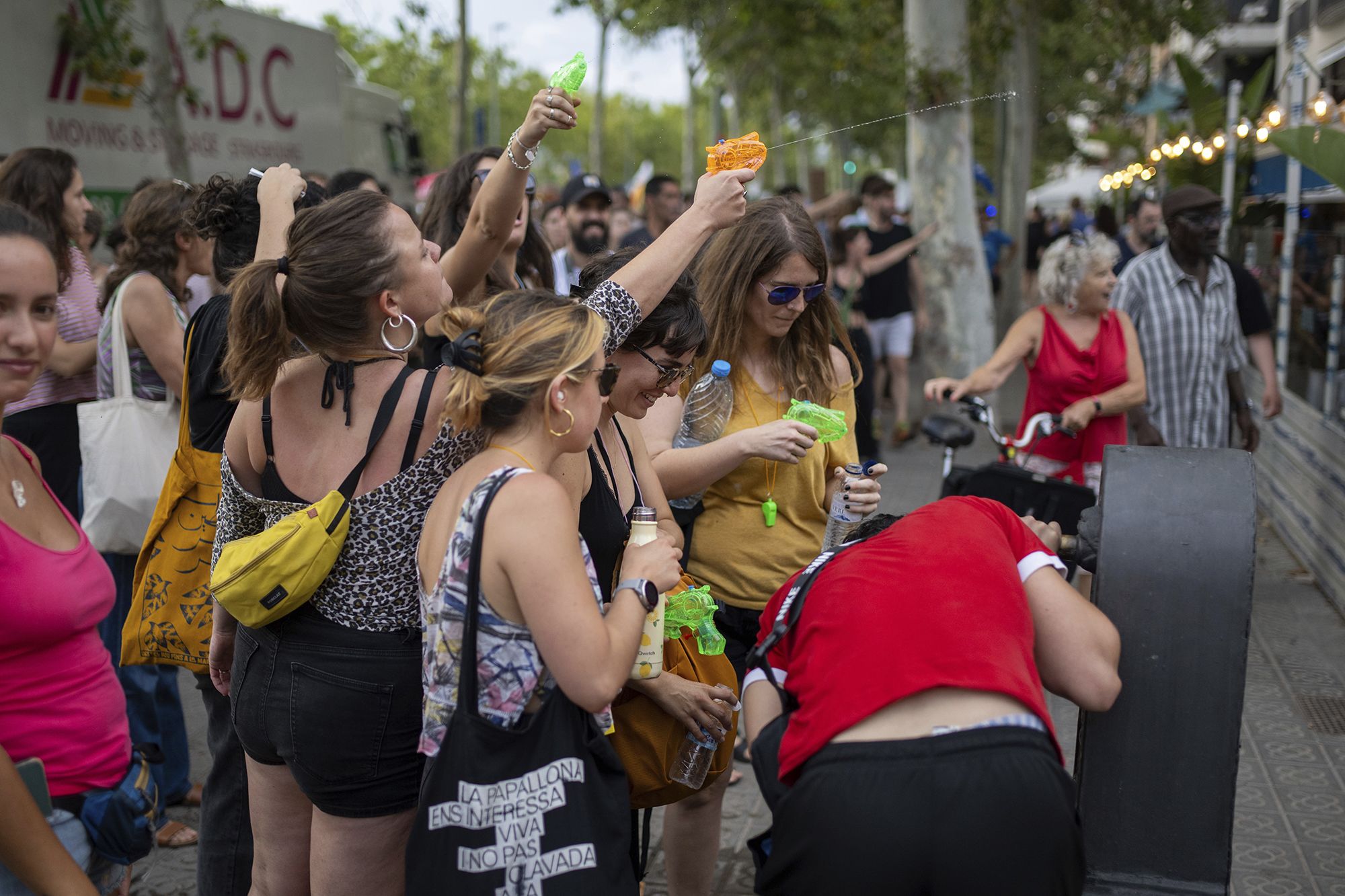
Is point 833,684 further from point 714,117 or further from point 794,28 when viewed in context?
point 714,117

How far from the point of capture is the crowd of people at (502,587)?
1900 millimetres

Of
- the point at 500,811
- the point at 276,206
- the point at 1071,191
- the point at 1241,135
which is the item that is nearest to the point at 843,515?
the point at 500,811

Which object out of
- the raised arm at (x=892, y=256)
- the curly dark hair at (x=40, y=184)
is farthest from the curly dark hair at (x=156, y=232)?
the raised arm at (x=892, y=256)

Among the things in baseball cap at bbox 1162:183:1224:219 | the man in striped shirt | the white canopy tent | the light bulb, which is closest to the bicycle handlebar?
the man in striped shirt

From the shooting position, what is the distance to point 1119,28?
17.3 meters

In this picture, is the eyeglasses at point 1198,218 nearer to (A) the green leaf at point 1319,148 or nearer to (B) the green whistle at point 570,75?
(A) the green leaf at point 1319,148

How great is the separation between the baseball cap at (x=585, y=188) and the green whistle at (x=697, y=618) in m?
5.29

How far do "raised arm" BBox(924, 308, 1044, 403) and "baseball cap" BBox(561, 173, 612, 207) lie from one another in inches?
125

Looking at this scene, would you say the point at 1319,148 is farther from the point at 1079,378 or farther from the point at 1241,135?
the point at 1241,135

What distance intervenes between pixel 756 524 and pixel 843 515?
0.89 feet

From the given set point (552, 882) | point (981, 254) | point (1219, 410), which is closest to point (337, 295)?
point (552, 882)

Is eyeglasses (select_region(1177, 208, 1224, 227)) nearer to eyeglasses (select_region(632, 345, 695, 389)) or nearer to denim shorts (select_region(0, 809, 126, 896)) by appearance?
eyeglasses (select_region(632, 345, 695, 389))

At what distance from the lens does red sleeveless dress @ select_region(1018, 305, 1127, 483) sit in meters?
5.11

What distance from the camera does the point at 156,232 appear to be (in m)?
3.84
